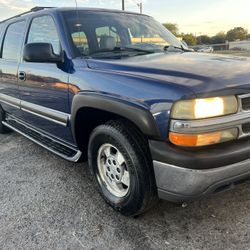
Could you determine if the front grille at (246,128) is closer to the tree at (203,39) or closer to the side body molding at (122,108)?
the side body molding at (122,108)

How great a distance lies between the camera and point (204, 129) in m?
2.22

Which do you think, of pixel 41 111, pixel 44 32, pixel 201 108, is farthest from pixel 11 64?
pixel 201 108

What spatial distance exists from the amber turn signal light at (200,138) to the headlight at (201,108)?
119 mm

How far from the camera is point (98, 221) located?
9.45 ft

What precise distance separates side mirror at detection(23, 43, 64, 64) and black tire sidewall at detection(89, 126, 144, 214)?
881mm

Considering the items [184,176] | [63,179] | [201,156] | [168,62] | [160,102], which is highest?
[168,62]

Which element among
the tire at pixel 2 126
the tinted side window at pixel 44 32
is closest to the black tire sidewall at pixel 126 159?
the tinted side window at pixel 44 32

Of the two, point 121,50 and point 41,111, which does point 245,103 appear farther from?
point 41,111

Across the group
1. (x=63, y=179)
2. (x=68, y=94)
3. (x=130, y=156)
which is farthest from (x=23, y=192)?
(x=130, y=156)

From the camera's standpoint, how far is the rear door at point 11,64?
4449mm

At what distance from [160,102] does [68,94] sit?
4.05 ft

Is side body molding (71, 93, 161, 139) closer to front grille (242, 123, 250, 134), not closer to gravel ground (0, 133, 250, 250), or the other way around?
front grille (242, 123, 250, 134)

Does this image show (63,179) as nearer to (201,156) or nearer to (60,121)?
(60,121)

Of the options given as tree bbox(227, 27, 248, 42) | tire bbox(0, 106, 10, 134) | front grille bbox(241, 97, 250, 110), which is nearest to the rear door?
tire bbox(0, 106, 10, 134)
